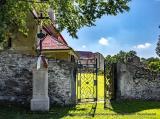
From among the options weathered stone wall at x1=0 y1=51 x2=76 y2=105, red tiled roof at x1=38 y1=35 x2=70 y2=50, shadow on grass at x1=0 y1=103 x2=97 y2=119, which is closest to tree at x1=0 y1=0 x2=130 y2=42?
weathered stone wall at x1=0 y1=51 x2=76 y2=105

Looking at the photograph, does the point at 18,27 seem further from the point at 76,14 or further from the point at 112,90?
the point at 112,90

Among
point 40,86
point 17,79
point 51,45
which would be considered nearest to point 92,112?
point 40,86

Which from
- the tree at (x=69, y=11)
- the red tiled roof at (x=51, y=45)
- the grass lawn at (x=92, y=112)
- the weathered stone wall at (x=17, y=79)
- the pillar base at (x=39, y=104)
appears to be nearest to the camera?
the grass lawn at (x=92, y=112)

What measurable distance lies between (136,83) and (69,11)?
4873 millimetres

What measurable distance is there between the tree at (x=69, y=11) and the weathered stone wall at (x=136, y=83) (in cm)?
290

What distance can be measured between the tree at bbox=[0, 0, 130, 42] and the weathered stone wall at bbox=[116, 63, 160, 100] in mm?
2902

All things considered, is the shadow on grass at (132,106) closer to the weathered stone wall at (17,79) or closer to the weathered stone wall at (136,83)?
the weathered stone wall at (136,83)

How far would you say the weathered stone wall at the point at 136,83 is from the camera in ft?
75.7

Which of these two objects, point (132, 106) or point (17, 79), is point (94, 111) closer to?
point (132, 106)

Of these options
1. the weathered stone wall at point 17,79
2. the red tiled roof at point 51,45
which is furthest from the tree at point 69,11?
the red tiled roof at point 51,45

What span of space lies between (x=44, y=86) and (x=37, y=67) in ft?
2.65

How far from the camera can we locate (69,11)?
23.6 metres

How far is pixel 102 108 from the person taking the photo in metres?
19.8

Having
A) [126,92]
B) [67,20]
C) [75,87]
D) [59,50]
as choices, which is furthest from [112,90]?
[59,50]
